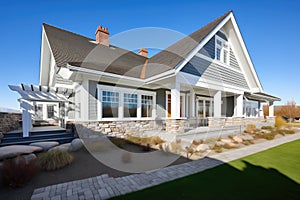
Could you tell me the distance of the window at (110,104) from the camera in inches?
295

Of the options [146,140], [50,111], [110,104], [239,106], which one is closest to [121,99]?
[110,104]

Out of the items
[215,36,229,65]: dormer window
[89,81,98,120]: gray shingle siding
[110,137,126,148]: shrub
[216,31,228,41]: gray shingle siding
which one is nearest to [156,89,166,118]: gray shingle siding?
[110,137,126,148]: shrub

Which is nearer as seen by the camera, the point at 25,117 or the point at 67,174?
the point at 67,174

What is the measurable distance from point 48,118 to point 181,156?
Answer: 476 inches

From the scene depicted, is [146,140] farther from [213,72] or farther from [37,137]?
[213,72]

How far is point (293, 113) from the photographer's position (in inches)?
1174

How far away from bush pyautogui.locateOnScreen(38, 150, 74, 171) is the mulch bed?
148 mm

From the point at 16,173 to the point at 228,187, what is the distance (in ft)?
17.2

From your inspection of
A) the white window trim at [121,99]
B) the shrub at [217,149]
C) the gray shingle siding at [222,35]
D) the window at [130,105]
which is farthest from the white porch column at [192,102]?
the window at [130,105]

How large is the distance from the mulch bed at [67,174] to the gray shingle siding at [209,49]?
650cm

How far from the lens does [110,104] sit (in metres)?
7.70

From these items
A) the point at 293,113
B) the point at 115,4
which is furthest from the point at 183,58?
the point at 293,113

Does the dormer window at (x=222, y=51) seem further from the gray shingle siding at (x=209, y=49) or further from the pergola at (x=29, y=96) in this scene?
the pergola at (x=29, y=96)

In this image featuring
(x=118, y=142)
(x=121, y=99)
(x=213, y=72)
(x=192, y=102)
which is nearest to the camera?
(x=118, y=142)
